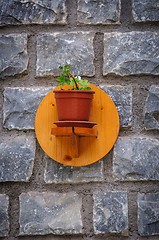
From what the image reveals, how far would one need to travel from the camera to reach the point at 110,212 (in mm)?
1694

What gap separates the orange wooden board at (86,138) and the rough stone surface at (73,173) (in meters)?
0.03

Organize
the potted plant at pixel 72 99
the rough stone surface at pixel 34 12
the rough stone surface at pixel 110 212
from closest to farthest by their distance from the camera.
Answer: the potted plant at pixel 72 99, the rough stone surface at pixel 110 212, the rough stone surface at pixel 34 12

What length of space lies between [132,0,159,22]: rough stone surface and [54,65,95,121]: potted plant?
0.35 m

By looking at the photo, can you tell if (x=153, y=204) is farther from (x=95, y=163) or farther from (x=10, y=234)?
(x=10, y=234)

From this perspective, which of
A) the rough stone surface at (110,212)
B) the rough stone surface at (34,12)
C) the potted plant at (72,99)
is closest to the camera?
the potted plant at (72,99)

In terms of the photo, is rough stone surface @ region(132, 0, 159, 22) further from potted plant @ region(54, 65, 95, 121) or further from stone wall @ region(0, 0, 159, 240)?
potted plant @ region(54, 65, 95, 121)

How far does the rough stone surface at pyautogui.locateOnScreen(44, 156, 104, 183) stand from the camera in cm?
172

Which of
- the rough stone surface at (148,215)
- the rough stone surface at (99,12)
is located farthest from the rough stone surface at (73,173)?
the rough stone surface at (99,12)

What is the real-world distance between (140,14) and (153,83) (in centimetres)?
26

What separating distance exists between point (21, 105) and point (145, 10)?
1.88 feet

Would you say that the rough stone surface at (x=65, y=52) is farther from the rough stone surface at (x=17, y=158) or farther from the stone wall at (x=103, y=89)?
the rough stone surface at (x=17, y=158)

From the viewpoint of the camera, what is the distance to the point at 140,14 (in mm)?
1781

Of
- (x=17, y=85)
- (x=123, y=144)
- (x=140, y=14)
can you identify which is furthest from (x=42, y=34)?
(x=123, y=144)

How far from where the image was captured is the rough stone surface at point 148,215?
1.70m
